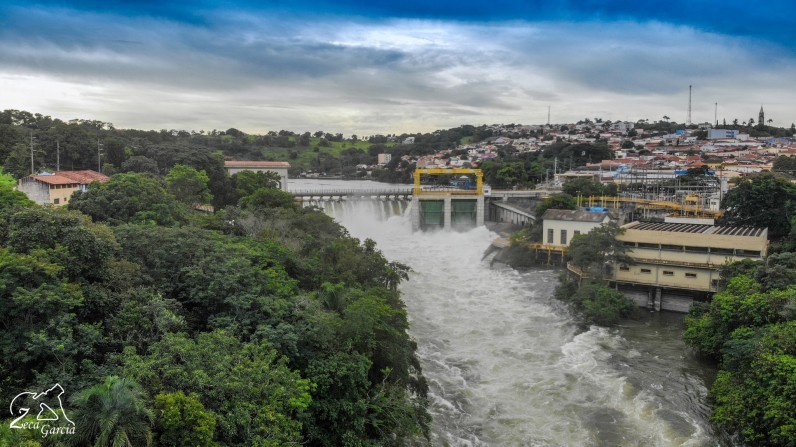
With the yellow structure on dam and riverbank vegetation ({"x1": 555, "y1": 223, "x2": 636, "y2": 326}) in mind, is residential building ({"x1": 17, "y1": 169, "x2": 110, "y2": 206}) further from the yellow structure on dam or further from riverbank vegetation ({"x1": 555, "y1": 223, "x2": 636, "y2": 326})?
the yellow structure on dam

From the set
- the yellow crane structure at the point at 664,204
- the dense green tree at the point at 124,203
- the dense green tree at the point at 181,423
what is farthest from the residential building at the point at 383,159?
the dense green tree at the point at 181,423

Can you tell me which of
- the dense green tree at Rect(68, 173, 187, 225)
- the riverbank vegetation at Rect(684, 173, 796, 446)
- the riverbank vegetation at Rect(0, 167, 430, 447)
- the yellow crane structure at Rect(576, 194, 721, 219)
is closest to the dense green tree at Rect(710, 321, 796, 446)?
the riverbank vegetation at Rect(684, 173, 796, 446)

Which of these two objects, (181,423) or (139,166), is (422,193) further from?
(181,423)

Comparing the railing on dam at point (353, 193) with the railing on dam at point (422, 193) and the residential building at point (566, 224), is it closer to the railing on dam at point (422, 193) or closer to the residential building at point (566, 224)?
the railing on dam at point (422, 193)

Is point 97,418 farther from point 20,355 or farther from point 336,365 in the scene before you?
point 336,365

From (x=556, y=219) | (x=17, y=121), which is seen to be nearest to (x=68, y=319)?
(x=556, y=219)

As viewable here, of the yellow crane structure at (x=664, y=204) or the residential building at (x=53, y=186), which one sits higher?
the residential building at (x=53, y=186)
